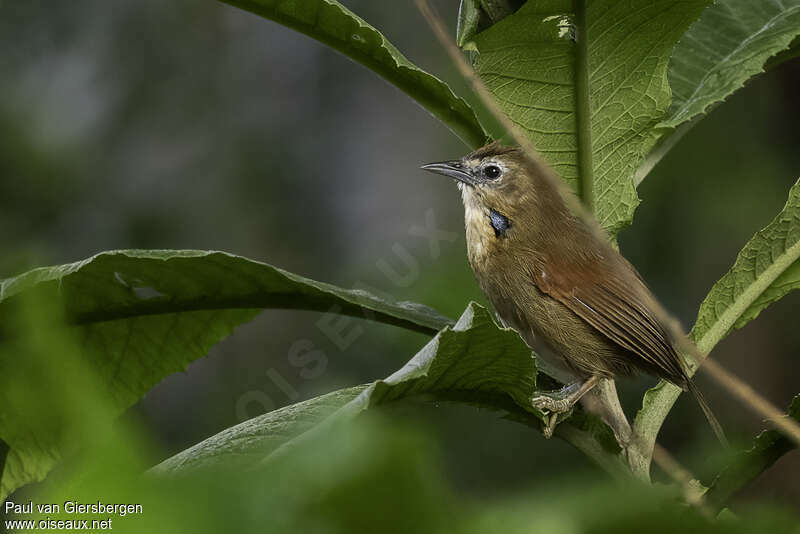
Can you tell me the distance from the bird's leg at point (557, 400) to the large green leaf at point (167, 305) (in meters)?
0.25

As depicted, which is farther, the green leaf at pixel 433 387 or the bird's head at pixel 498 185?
the bird's head at pixel 498 185

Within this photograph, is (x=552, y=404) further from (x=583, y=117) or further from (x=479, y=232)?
(x=479, y=232)

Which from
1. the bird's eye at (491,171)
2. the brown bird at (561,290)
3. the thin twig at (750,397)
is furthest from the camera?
the bird's eye at (491,171)

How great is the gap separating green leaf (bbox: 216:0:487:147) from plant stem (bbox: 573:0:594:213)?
19 centimetres

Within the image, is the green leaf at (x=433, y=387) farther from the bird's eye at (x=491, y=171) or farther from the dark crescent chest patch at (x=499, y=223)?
the bird's eye at (x=491, y=171)

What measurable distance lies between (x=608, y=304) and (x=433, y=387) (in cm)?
126

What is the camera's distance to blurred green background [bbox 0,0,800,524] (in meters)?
4.15

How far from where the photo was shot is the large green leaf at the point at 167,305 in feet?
5.57

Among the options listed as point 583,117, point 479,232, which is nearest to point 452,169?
point 479,232

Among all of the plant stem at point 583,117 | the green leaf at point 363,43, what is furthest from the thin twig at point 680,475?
the green leaf at point 363,43

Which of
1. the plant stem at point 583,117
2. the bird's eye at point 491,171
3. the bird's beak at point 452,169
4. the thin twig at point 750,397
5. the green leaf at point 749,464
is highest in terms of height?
the bird's beak at point 452,169

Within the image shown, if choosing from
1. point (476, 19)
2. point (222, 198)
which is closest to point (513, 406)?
point (476, 19)

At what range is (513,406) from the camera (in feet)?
5.32

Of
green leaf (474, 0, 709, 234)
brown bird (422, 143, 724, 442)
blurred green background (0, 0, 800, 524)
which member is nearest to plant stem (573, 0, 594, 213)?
green leaf (474, 0, 709, 234)
